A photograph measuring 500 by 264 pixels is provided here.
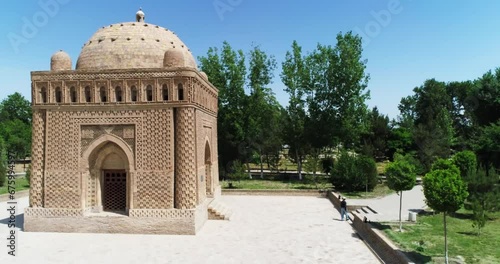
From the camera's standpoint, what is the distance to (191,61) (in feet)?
62.0

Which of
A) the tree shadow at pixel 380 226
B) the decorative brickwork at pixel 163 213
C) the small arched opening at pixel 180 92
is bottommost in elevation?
the tree shadow at pixel 380 226

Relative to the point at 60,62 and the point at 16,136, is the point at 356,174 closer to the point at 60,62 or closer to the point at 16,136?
the point at 60,62

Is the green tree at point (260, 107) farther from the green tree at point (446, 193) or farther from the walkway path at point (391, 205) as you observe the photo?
the green tree at point (446, 193)

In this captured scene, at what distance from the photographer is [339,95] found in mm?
34094

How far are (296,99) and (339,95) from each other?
3.86 m

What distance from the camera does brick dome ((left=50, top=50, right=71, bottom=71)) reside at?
53.4 ft

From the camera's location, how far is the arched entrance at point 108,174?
15828mm

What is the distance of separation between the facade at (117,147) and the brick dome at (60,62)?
4 cm

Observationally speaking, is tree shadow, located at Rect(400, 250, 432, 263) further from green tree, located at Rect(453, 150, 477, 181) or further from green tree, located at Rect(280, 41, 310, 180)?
green tree, located at Rect(280, 41, 310, 180)

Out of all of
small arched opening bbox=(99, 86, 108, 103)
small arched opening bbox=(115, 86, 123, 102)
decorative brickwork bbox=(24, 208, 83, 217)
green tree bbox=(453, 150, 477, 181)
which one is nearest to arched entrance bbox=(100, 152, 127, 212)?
decorative brickwork bbox=(24, 208, 83, 217)

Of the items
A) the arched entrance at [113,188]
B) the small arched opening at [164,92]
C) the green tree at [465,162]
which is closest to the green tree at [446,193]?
the small arched opening at [164,92]

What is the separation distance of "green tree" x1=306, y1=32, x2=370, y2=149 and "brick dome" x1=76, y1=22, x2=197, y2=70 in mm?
19201

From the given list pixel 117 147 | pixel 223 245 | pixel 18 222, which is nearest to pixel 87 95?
pixel 117 147

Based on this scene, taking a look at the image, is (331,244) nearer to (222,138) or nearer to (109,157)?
(109,157)
